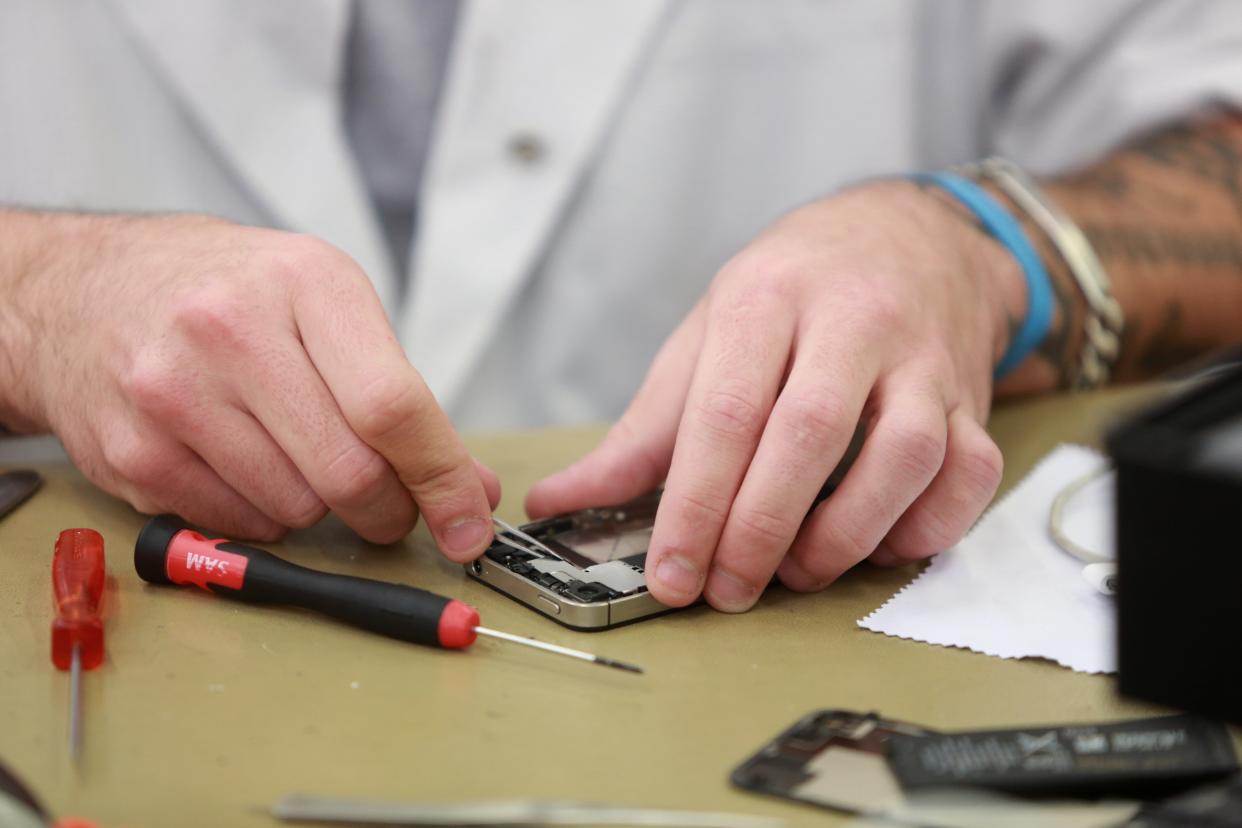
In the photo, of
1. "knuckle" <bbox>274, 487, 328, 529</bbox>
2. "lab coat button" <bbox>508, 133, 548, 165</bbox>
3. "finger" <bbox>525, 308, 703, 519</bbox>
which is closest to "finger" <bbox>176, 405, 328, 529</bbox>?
"knuckle" <bbox>274, 487, 328, 529</bbox>

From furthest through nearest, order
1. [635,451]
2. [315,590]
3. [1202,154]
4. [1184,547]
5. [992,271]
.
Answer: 1. [1202,154]
2. [992,271]
3. [635,451]
4. [315,590]
5. [1184,547]

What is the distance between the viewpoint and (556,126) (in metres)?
0.97

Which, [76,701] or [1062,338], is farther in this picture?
[1062,338]

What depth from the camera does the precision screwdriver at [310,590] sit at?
0.46 m

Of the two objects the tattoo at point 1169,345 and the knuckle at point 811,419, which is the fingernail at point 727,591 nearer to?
the knuckle at point 811,419

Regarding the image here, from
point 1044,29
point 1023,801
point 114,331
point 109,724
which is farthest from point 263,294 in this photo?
point 1044,29

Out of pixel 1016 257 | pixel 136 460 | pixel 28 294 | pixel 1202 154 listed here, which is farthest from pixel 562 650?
pixel 1202 154

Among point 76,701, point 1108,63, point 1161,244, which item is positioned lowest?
point 76,701

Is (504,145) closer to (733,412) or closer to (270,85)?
(270,85)

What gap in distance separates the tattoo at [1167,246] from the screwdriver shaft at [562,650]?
0.61 meters

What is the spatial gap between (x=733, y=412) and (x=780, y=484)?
36mm

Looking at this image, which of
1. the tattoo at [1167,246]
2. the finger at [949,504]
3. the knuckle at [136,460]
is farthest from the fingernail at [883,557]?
the tattoo at [1167,246]

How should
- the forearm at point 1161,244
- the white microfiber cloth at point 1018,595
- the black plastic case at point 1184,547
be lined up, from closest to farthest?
the black plastic case at point 1184,547 < the white microfiber cloth at point 1018,595 < the forearm at point 1161,244

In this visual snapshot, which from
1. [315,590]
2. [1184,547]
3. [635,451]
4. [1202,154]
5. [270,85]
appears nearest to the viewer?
[1184,547]
